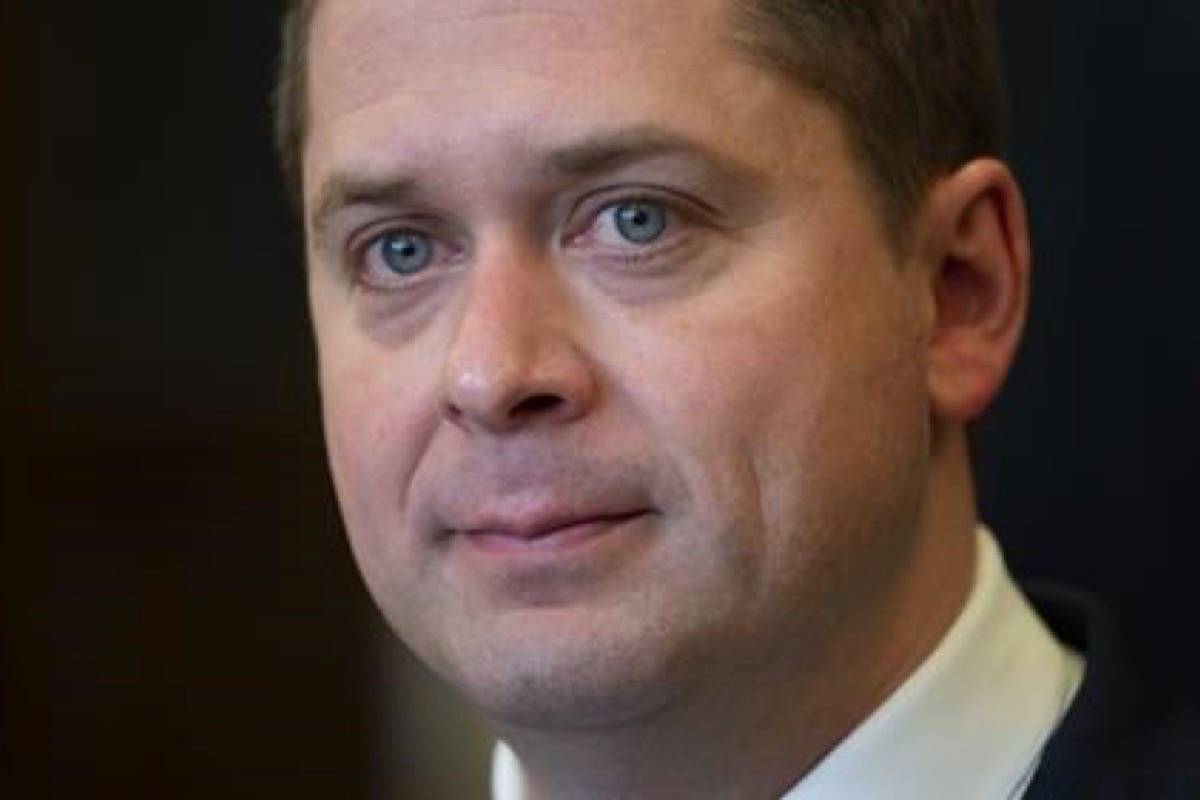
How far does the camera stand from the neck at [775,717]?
138 cm

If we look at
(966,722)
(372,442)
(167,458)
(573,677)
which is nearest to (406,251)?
(372,442)

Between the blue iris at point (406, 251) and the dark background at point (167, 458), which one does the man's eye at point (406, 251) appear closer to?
the blue iris at point (406, 251)

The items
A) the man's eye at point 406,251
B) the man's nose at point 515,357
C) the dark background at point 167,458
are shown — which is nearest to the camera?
the man's nose at point 515,357

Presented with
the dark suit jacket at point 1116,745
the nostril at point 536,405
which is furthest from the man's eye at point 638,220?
the dark suit jacket at point 1116,745

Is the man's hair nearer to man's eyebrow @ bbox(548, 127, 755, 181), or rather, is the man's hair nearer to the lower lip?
man's eyebrow @ bbox(548, 127, 755, 181)

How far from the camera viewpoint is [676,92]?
1.33m

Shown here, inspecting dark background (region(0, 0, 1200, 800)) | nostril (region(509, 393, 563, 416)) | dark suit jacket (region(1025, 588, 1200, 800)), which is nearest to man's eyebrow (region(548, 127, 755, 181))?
nostril (region(509, 393, 563, 416))

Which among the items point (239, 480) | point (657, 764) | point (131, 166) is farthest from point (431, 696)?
point (657, 764)

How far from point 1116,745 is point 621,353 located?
0.35 m

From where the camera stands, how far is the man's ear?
56.7 inches

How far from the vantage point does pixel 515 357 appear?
1.27 meters

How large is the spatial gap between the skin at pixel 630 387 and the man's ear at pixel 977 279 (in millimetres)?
26

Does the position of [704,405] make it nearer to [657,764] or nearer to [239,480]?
[657,764]

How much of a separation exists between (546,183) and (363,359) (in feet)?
0.54
